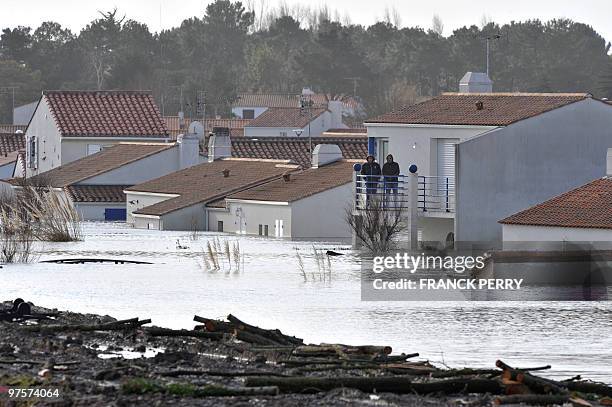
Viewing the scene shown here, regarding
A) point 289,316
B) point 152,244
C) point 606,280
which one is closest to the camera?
point 289,316

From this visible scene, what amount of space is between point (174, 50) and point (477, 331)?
14651 centimetres

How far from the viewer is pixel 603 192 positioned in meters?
55.1

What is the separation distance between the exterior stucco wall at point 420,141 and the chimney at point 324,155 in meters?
13.6

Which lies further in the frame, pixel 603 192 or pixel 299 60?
pixel 299 60

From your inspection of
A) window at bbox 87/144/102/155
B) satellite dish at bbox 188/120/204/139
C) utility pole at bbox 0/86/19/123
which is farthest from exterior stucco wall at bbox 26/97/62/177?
utility pole at bbox 0/86/19/123

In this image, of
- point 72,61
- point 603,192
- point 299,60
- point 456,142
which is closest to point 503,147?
point 456,142

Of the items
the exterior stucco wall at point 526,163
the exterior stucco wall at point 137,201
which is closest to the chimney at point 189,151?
the exterior stucco wall at point 137,201

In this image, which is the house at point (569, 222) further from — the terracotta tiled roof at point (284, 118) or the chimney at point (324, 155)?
the terracotta tiled roof at point (284, 118)

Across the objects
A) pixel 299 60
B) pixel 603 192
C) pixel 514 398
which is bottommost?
pixel 514 398

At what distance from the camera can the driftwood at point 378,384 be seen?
21875 mm

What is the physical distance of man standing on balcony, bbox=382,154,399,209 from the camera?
6275 centimetres

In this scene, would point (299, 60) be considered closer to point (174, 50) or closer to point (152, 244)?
point (174, 50)

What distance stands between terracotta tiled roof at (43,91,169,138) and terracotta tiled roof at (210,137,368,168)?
29.7 ft

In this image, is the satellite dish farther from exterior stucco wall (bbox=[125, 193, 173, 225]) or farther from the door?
the door
